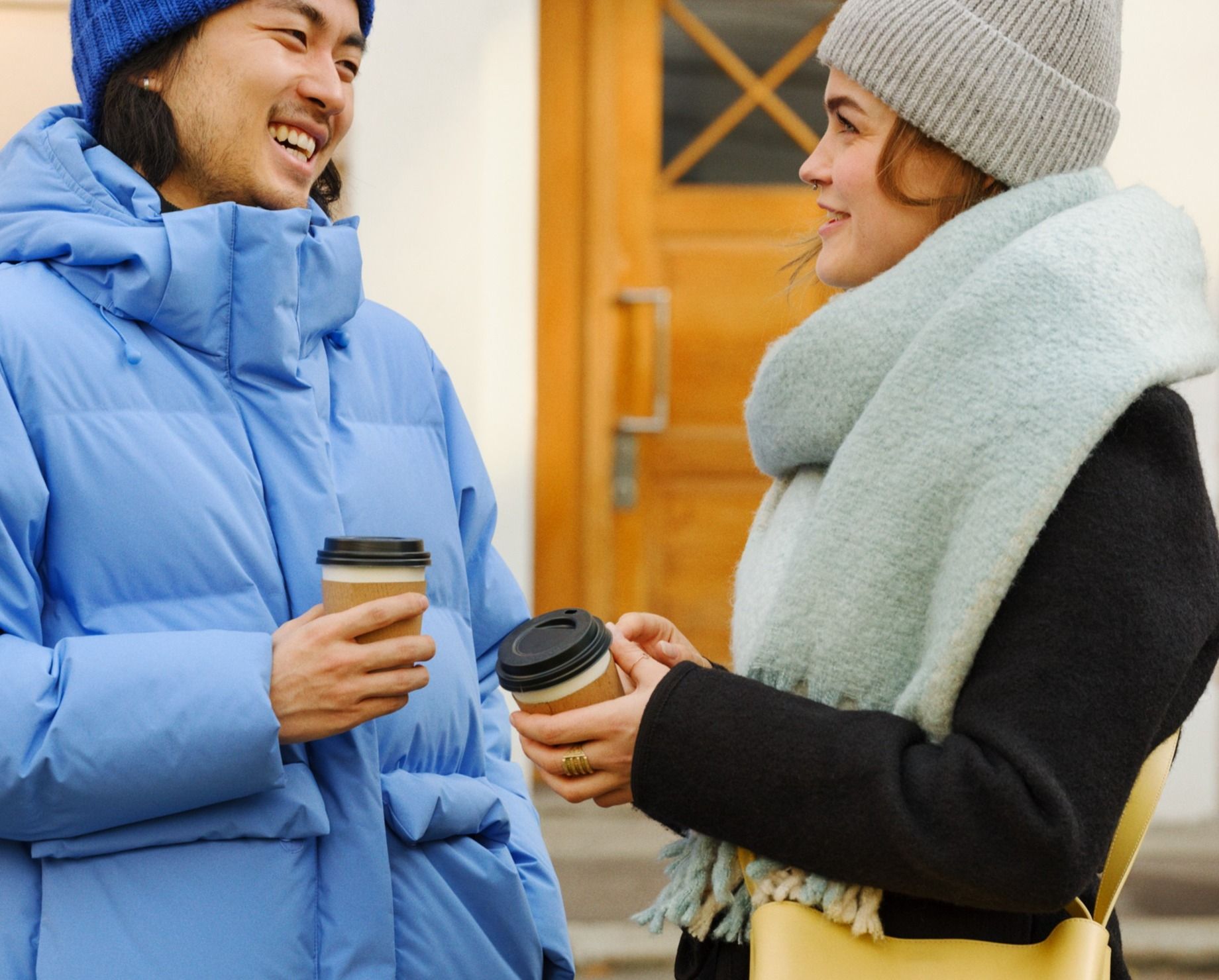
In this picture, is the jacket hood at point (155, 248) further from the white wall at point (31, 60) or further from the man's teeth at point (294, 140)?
the white wall at point (31, 60)

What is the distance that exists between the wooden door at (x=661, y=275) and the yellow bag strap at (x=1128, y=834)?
10.8 feet

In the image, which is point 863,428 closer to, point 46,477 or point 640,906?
point 46,477

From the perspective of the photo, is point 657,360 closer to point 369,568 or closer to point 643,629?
point 643,629

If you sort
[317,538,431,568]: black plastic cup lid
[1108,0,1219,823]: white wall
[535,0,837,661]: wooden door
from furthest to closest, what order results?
[535,0,837,661]: wooden door
[1108,0,1219,823]: white wall
[317,538,431,568]: black plastic cup lid

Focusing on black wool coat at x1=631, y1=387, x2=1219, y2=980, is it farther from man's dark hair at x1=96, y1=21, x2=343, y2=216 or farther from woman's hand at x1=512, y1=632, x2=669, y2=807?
man's dark hair at x1=96, y1=21, x2=343, y2=216

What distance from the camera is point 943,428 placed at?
1286 mm

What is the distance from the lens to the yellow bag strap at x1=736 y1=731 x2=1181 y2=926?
1.34m

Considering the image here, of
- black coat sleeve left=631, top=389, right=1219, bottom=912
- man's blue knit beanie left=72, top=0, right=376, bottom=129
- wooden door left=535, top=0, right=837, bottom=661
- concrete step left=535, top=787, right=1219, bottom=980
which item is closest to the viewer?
black coat sleeve left=631, top=389, right=1219, bottom=912

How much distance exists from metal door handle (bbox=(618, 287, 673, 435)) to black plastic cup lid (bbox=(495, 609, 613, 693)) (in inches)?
127

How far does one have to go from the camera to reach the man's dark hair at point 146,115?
5.69 ft

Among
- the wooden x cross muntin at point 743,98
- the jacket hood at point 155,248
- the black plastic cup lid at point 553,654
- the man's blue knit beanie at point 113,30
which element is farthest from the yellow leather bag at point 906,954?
the wooden x cross muntin at point 743,98

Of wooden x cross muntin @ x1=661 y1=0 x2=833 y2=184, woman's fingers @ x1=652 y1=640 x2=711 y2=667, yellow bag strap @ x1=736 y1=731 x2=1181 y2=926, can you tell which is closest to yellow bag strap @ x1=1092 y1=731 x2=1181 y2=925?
yellow bag strap @ x1=736 y1=731 x2=1181 y2=926

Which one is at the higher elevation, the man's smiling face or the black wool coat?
the man's smiling face

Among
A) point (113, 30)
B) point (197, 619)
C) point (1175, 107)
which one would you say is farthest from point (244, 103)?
point (1175, 107)
